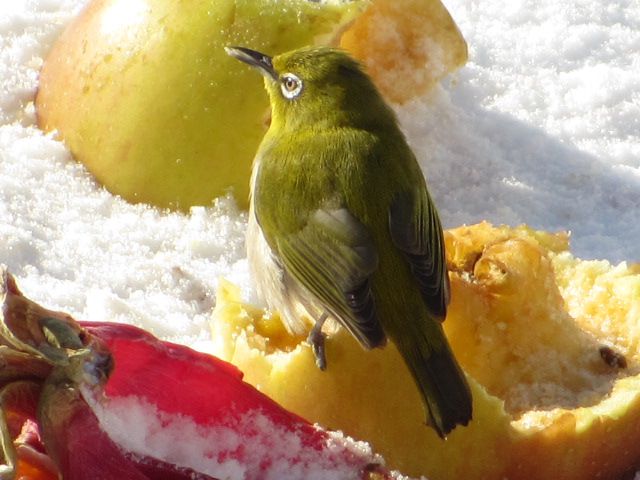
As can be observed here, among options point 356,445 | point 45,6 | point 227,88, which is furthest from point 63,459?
point 45,6

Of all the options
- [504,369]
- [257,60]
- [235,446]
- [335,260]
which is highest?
[235,446]

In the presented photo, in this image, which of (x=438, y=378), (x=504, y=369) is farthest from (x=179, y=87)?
(x=438, y=378)

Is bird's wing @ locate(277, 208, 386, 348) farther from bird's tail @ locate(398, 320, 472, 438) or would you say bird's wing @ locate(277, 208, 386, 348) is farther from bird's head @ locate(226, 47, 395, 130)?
bird's head @ locate(226, 47, 395, 130)

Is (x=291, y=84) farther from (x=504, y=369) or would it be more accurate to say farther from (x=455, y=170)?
(x=504, y=369)

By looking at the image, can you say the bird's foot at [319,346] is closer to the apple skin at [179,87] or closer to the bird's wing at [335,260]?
the bird's wing at [335,260]

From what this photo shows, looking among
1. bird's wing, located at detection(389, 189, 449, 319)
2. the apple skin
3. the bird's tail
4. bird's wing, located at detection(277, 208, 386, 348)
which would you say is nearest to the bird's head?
the apple skin

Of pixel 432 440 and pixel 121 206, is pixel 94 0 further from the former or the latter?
pixel 432 440

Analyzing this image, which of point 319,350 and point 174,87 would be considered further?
point 174,87
